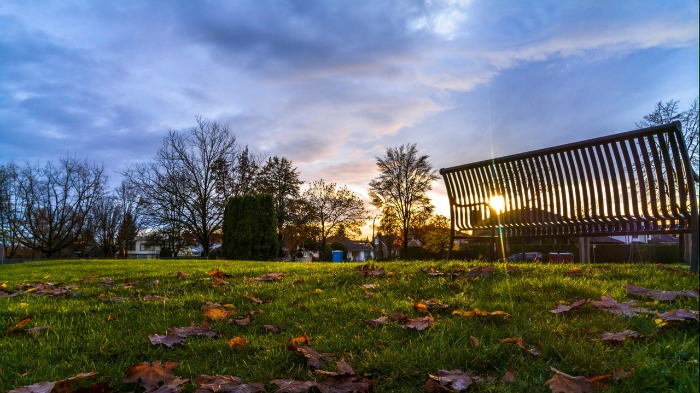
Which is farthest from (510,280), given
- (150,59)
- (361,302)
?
(150,59)

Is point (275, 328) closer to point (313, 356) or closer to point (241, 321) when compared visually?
point (241, 321)

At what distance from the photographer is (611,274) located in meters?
3.88

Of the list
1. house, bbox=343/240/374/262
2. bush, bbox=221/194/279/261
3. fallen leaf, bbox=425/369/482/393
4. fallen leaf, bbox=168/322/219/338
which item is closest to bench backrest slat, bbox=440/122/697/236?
fallen leaf, bbox=425/369/482/393

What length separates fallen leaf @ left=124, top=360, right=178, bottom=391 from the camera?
74.7 inches

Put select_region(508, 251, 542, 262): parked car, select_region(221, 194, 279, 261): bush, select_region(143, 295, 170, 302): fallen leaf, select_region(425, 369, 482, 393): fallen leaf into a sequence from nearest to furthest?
select_region(425, 369, 482, 393): fallen leaf → select_region(143, 295, 170, 302): fallen leaf → select_region(508, 251, 542, 262): parked car → select_region(221, 194, 279, 261): bush

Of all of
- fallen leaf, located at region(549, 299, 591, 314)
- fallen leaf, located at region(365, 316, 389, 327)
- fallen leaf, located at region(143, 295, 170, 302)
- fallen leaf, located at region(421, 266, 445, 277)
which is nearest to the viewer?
fallen leaf, located at region(549, 299, 591, 314)

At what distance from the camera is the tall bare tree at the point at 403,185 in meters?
35.9

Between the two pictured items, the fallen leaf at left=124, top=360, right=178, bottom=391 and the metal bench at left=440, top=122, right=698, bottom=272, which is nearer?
the fallen leaf at left=124, top=360, right=178, bottom=391

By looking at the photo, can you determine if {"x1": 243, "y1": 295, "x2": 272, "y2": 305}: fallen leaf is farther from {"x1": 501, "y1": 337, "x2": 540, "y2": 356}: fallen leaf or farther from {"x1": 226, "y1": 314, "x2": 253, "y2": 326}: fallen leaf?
{"x1": 501, "y1": 337, "x2": 540, "y2": 356}: fallen leaf

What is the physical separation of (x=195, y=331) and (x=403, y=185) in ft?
112

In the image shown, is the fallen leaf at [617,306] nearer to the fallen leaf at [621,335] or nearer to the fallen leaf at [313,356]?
the fallen leaf at [621,335]

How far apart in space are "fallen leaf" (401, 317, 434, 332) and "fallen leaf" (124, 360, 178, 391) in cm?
125

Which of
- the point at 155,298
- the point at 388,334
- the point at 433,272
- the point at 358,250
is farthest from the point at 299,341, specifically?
the point at 358,250

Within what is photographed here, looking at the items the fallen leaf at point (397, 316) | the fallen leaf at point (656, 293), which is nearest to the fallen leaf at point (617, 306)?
the fallen leaf at point (656, 293)
